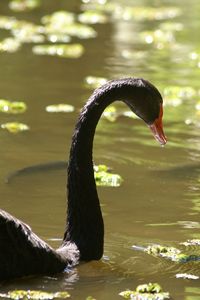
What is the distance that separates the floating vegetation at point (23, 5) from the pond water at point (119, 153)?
42.2 inches

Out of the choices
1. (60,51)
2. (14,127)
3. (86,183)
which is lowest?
(14,127)

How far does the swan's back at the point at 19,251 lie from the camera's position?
5492mm

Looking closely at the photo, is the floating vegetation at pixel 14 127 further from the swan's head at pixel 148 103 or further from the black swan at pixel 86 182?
the black swan at pixel 86 182

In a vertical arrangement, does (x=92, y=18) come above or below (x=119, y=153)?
above

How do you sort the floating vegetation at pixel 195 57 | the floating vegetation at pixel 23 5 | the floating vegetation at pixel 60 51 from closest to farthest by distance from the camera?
the floating vegetation at pixel 195 57 → the floating vegetation at pixel 60 51 → the floating vegetation at pixel 23 5

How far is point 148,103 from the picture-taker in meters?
6.29

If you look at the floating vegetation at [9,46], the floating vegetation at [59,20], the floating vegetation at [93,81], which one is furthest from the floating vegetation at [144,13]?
the floating vegetation at [93,81]

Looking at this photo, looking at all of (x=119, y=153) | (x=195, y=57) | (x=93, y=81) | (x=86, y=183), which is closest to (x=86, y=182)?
(x=86, y=183)

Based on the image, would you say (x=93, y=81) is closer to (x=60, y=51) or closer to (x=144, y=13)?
(x=60, y=51)

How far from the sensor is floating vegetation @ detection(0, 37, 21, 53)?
1252cm

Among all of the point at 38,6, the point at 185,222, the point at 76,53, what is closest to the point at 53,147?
the point at 185,222

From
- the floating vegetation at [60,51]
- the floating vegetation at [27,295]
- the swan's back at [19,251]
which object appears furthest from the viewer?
the floating vegetation at [60,51]

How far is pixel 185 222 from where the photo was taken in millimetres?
6891

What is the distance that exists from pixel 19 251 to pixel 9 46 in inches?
285
